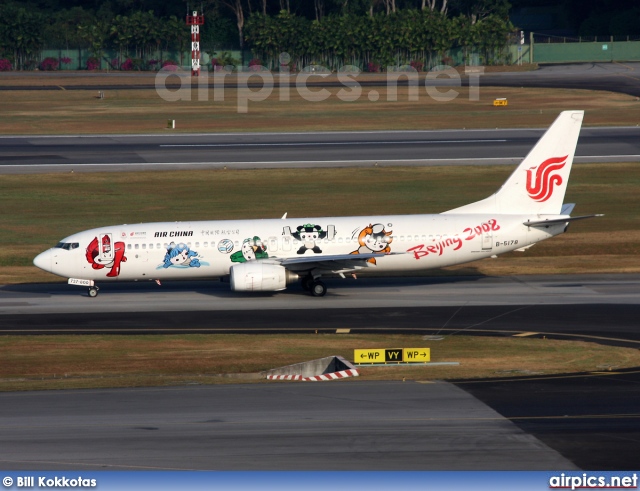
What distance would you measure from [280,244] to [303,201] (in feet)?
73.8

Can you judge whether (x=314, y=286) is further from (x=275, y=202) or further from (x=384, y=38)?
(x=384, y=38)

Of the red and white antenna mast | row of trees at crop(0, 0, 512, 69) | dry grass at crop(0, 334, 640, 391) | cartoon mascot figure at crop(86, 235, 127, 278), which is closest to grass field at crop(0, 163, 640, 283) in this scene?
cartoon mascot figure at crop(86, 235, 127, 278)

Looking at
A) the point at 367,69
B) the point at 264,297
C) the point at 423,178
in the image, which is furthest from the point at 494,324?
the point at 367,69

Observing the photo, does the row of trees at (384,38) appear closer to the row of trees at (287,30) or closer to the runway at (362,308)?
the row of trees at (287,30)

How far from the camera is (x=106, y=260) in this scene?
47312 mm

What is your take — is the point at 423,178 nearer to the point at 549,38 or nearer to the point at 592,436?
the point at 592,436

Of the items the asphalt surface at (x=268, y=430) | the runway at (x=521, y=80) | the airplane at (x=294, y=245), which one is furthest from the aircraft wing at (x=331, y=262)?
the runway at (x=521, y=80)

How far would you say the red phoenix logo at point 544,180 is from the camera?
159 feet

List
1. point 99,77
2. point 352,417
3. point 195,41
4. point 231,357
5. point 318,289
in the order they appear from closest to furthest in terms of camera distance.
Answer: point 352,417, point 231,357, point 318,289, point 195,41, point 99,77

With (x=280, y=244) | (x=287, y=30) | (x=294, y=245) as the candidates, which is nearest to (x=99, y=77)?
(x=287, y=30)

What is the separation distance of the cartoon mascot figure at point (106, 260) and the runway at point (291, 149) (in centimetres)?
3503

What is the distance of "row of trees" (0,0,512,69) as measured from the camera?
16938 centimetres

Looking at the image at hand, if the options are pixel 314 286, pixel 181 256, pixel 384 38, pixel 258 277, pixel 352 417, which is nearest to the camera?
pixel 352 417

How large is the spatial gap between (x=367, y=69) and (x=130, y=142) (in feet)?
271
